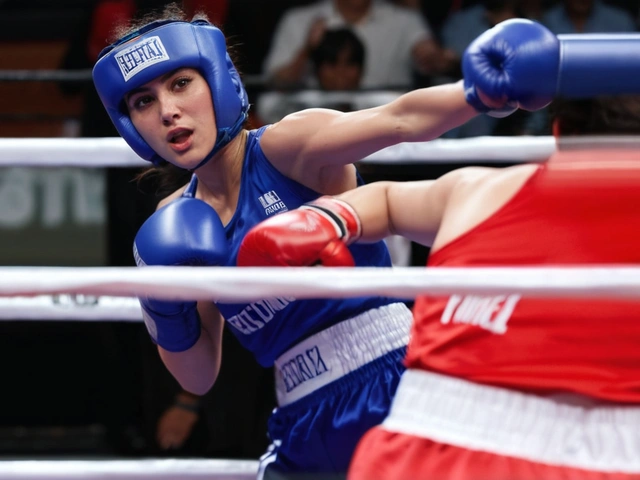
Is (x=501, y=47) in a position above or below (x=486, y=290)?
above

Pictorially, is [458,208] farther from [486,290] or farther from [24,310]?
[24,310]

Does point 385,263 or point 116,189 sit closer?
point 385,263

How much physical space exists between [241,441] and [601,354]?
1870 millimetres

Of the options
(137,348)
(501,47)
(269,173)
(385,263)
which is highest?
(501,47)

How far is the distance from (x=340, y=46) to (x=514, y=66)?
1.97 meters

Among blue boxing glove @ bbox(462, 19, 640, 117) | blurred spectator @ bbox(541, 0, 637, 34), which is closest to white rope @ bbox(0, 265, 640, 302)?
blue boxing glove @ bbox(462, 19, 640, 117)

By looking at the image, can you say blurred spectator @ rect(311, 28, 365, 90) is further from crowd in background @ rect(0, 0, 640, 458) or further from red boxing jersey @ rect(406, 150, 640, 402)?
red boxing jersey @ rect(406, 150, 640, 402)

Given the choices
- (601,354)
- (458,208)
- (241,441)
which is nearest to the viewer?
(601,354)

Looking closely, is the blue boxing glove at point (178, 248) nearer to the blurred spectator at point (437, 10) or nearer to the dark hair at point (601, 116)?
the dark hair at point (601, 116)

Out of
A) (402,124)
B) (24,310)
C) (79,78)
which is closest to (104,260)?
(79,78)

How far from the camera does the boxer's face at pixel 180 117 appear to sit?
167cm

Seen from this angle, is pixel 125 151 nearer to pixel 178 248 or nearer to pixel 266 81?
pixel 178 248

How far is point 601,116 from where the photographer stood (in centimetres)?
114

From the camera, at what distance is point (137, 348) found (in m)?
2.93
